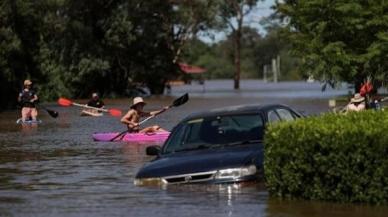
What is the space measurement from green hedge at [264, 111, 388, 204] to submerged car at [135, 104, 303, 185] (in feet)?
3.13

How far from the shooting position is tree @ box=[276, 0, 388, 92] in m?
47.2

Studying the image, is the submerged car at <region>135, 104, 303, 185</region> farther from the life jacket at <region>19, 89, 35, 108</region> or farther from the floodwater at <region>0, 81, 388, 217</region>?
the life jacket at <region>19, 89, 35, 108</region>

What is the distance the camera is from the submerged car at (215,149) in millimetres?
12602

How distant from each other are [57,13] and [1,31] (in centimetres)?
1066

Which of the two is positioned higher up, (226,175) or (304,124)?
(304,124)

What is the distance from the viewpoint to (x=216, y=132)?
13.8 metres

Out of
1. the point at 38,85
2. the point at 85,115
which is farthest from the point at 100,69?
the point at 85,115

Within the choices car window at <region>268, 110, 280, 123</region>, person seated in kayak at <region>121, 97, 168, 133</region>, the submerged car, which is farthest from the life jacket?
car window at <region>268, 110, 280, 123</region>

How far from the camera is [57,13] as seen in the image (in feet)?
203

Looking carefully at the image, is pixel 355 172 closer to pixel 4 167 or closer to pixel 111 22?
pixel 4 167

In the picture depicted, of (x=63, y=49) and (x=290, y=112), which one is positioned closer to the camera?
(x=290, y=112)

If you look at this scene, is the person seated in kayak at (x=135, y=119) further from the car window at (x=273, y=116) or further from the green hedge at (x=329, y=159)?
the green hedge at (x=329, y=159)

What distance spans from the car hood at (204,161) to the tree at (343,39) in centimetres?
3451

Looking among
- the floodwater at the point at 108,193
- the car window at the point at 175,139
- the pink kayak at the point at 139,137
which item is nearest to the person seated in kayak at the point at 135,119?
the pink kayak at the point at 139,137
